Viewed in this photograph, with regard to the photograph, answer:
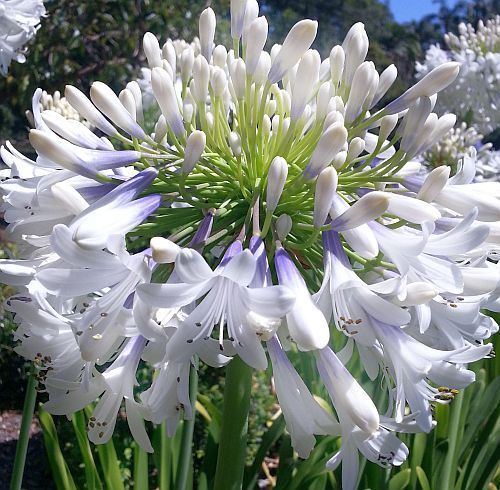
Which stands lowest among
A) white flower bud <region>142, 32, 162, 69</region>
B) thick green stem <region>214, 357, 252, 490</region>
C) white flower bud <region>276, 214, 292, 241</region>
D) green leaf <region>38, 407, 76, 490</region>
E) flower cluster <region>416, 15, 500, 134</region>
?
green leaf <region>38, 407, 76, 490</region>

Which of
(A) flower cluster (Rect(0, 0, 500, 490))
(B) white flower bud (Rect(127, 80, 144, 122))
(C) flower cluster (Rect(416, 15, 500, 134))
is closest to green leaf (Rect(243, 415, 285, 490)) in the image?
(A) flower cluster (Rect(0, 0, 500, 490))

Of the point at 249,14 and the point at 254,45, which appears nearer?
the point at 254,45

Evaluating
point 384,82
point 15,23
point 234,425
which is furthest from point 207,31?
point 15,23

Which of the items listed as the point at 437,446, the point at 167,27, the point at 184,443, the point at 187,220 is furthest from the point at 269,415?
the point at 167,27

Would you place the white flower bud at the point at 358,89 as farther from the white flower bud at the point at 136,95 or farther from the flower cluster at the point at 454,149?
the flower cluster at the point at 454,149

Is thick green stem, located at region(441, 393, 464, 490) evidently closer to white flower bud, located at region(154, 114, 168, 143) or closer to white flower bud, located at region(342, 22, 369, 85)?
white flower bud, located at region(342, 22, 369, 85)

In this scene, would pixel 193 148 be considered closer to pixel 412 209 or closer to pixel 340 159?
pixel 340 159
